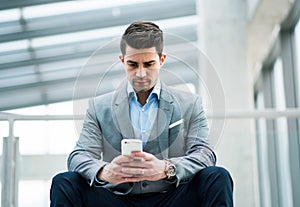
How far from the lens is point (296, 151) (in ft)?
10.8

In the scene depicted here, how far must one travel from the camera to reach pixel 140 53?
6.22 feet

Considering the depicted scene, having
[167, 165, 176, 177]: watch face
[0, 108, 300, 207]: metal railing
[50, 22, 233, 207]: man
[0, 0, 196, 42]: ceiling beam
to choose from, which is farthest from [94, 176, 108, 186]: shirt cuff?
[0, 0, 196, 42]: ceiling beam

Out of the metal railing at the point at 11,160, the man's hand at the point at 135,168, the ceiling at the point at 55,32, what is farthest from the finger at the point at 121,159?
the ceiling at the point at 55,32

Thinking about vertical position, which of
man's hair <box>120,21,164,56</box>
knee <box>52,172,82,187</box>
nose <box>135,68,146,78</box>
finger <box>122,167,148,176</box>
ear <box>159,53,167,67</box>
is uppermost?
man's hair <box>120,21,164,56</box>

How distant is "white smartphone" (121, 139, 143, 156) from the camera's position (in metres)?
1.83

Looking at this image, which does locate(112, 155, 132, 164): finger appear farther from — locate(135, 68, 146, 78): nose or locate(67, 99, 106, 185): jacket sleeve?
locate(135, 68, 146, 78): nose

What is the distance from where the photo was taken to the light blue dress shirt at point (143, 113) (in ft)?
6.36

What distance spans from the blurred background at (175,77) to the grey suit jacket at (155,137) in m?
0.04

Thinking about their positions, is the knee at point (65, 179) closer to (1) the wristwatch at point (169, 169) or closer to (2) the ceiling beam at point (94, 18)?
(1) the wristwatch at point (169, 169)

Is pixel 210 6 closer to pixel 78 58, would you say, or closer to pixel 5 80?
pixel 78 58

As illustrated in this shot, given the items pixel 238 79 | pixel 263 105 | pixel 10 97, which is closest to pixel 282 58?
pixel 238 79

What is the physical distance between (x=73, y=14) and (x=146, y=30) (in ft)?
13.6

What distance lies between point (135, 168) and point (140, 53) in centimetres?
34

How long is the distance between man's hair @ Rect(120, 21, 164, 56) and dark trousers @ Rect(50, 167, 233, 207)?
0.41 m
